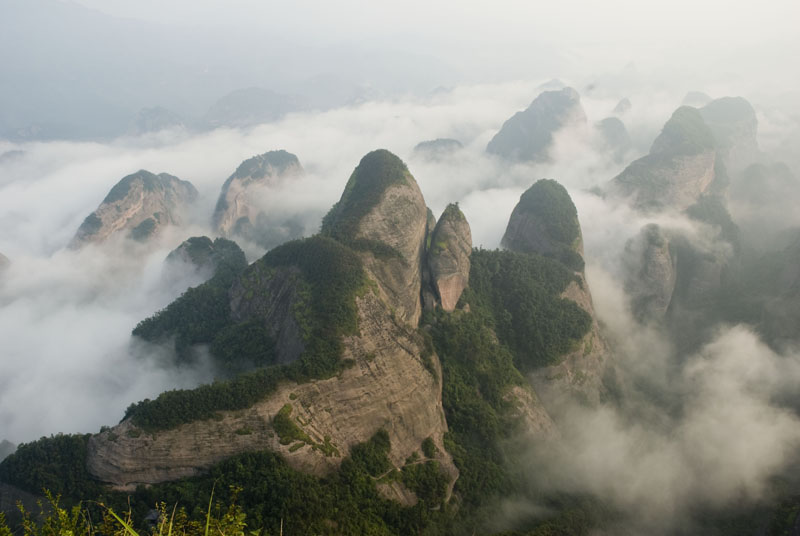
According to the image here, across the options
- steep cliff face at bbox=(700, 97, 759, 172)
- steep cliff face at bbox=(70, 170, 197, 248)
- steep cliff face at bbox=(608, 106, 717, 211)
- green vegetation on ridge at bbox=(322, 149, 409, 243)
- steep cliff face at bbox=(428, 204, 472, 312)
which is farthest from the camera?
steep cliff face at bbox=(700, 97, 759, 172)

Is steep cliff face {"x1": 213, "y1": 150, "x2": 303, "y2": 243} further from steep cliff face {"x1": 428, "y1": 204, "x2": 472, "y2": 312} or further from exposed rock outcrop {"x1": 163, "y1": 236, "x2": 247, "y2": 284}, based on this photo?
steep cliff face {"x1": 428, "y1": 204, "x2": 472, "y2": 312}

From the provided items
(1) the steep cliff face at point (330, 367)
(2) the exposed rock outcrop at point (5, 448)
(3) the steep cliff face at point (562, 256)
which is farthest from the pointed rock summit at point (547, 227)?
(2) the exposed rock outcrop at point (5, 448)

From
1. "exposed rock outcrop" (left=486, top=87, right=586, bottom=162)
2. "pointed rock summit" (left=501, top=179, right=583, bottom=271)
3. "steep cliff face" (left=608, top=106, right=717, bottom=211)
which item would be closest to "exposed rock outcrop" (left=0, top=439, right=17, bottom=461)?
"pointed rock summit" (left=501, top=179, right=583, bottom=271)

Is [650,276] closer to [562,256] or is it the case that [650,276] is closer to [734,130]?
[562,256]

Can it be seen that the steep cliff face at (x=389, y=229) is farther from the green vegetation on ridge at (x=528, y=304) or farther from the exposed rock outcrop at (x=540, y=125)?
the exposed rock outcrop at (x=540, y=125)

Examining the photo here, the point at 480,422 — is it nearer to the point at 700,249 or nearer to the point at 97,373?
the point at 97,373

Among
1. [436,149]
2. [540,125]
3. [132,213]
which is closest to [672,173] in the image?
[540,125]
